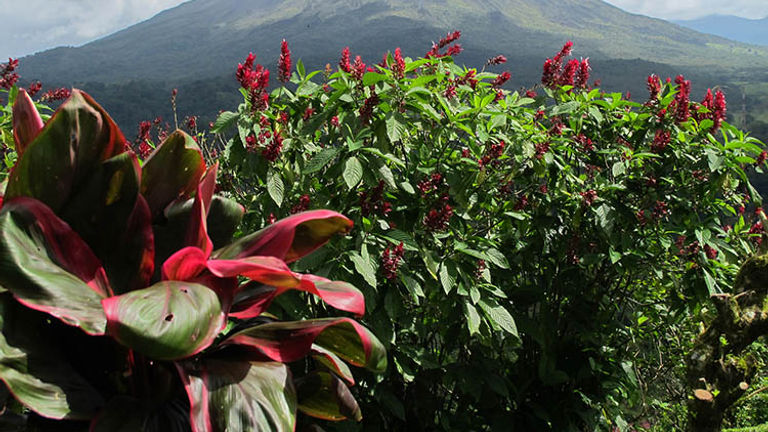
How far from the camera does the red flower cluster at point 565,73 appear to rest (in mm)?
2574

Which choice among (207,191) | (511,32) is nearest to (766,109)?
(511,32)

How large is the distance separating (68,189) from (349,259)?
3.39ft

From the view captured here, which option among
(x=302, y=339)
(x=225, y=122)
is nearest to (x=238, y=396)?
(x=302, y=339)

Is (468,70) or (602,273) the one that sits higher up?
(468,70)

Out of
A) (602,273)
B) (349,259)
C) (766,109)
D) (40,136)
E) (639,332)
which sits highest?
(40,136)

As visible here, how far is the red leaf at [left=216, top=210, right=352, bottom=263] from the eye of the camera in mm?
1172

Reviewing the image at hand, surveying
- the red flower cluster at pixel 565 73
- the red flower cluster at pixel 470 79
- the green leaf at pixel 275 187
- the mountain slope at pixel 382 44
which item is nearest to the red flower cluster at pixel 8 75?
the green leaf at pixel 275 187

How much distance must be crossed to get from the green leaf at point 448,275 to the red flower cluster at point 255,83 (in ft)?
3.19

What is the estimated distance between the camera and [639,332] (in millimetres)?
2947

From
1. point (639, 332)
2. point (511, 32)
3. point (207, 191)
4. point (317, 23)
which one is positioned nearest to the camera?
point (207, 191)

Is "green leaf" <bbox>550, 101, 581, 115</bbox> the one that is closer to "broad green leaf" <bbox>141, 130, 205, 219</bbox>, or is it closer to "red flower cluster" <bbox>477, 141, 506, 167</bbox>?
"red flower cluster" <bbox>477, 141, 506, 167</bbox>

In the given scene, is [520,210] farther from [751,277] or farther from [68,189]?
[68,189]

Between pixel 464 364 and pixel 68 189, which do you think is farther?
pixel 464 364

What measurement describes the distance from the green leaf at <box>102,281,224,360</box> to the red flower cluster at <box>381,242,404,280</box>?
968mm
